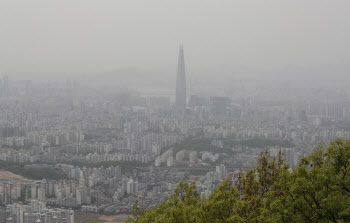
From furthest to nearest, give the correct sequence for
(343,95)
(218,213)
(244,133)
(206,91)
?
(206,91)
(343,95)
(244,133)
(218,213)

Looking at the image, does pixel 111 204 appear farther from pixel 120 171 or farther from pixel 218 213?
pixel 218 213

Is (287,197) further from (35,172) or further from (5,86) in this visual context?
(5,86)

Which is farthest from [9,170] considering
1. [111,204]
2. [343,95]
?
[343,95]

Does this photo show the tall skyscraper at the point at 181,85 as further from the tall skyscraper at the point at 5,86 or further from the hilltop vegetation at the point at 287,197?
the hilltop vegetation at the point at 287,197

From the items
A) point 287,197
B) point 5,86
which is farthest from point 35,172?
point 5,86

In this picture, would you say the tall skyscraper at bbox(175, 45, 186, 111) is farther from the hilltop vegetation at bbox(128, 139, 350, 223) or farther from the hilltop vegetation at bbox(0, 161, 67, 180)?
the hilltop vegetation at bbox(128, 139, 350, 223)

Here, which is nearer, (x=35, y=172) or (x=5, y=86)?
(x=35, y=172)

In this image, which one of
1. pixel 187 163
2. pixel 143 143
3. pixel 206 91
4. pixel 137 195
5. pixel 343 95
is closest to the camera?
pixel 137 195

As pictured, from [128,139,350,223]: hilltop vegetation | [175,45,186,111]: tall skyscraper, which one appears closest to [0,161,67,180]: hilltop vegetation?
[128,139,350,223]: hilltop vegetation
